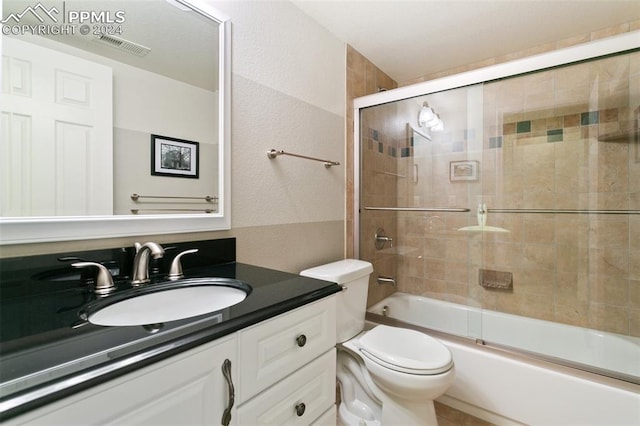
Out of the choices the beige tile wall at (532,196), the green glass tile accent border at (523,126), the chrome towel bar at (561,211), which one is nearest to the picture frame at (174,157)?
the beige tile wall at (532,196)

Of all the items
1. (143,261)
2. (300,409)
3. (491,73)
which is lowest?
(300,409)

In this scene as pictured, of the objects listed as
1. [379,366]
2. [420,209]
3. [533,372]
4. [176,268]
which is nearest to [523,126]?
[420,209]

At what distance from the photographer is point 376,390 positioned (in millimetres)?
1506

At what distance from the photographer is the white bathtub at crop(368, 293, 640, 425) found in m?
1.41

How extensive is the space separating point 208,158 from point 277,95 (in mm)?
549

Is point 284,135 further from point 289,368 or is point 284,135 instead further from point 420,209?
point 420,209

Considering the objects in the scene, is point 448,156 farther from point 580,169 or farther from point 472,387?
point 472,387

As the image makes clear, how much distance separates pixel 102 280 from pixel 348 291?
1140 millimetres

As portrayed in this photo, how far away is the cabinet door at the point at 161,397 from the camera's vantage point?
477mm

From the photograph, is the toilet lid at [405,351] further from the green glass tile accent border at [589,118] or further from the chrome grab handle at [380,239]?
the green glass tile accent border at [589,118]

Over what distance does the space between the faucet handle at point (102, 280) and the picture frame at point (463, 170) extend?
216 cm

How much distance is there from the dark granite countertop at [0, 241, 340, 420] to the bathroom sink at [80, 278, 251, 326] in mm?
58

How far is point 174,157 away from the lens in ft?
3.93

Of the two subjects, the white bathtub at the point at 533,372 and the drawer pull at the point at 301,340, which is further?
the white bathtub at the point at 533,372
